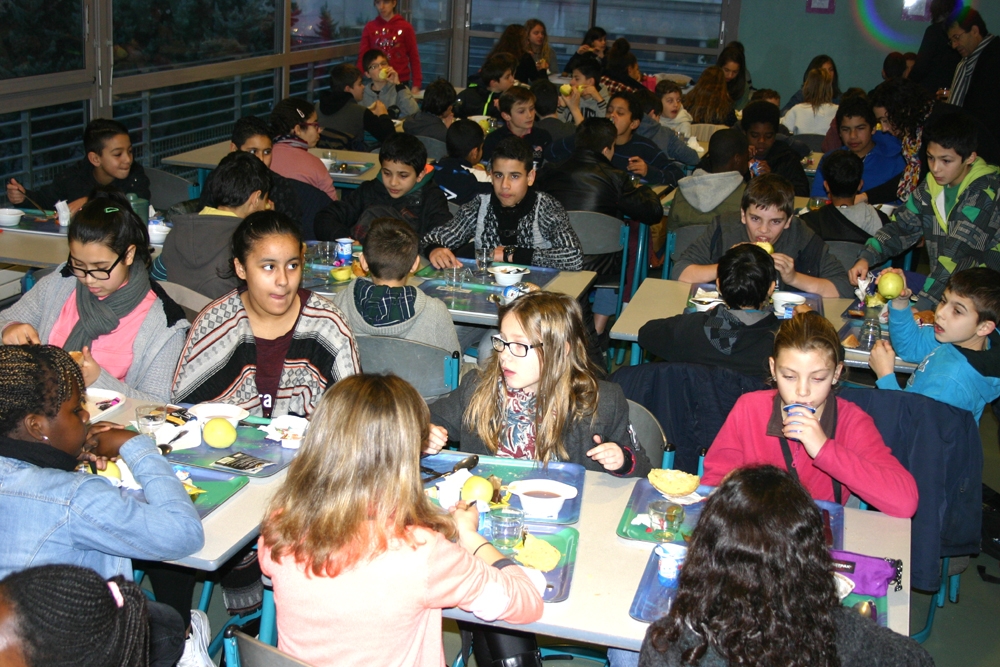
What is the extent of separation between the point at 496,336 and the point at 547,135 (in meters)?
4.59

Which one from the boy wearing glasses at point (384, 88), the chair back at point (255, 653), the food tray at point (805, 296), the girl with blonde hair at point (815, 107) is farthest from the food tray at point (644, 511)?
the boy wearing glasses at point (384, 88)

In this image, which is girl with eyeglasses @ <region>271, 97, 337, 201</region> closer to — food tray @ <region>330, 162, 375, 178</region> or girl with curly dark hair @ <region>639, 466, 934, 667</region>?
A: food tray @ <region>330, 162, 375, 178</region>

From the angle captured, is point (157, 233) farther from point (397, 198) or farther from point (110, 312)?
point (110, 312)

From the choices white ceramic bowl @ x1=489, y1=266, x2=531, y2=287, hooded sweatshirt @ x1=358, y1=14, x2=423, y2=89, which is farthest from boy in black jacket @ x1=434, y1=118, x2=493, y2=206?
hooded sweatshirt @ x1=358, y1=14, x2=423, y2=89

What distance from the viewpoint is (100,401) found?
2760mm

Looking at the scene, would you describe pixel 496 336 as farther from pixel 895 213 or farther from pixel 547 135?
pixel 547 135

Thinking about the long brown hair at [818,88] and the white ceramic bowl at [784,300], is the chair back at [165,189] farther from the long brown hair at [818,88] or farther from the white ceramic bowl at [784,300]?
the long brown hair at [818,88]

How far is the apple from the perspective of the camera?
12.6 feet

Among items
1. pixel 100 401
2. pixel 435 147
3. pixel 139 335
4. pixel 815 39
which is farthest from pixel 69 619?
pixel 815 39

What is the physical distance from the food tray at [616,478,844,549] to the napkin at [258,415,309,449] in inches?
35.3

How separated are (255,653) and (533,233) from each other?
3217mm

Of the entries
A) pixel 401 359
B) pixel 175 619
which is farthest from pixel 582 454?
pixel 175 619

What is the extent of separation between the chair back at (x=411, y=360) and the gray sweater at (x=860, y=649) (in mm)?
1729

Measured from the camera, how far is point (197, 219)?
3883 mm
